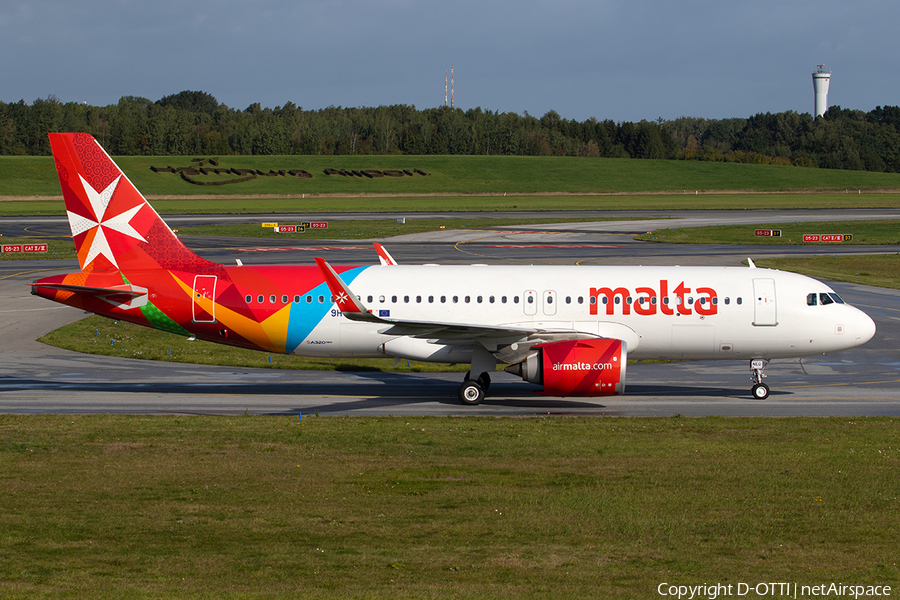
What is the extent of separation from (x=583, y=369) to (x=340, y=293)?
24.9 feet

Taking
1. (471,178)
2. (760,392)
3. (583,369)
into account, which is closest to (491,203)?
(471,178)

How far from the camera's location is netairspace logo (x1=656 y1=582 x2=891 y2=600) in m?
10.8

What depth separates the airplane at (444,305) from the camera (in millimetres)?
27031

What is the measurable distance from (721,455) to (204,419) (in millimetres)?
13638

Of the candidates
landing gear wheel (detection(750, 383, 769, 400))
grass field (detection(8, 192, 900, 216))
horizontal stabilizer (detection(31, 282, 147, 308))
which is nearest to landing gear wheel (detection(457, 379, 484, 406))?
landing gear wheel (detection(750, 383, 769, 400))

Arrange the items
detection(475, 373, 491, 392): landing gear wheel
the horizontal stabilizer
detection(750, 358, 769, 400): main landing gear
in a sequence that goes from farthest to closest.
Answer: detection(750, 358, 769, 400): main landing gear
detection(475, 373, 491, 392): landing gear wheel
the horizontal stabilizer

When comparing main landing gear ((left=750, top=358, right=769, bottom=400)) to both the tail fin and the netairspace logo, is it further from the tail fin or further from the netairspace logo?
the tail fin

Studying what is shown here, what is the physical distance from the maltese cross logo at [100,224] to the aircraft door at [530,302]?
1291 centimetres

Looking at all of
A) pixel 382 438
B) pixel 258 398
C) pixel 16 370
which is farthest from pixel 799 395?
→ pixel 16 370

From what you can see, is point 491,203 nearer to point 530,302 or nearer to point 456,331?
point 530,302

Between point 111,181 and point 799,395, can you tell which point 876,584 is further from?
point 111,181

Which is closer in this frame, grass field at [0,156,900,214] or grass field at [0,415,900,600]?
grass field at [0,415,900,600]

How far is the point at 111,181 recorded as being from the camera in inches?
1099

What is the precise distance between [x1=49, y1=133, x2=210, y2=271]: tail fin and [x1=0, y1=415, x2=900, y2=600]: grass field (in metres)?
7.27
